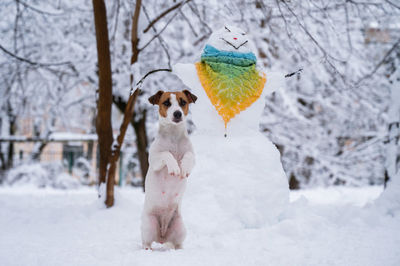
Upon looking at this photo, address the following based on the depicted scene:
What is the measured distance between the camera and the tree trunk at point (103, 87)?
3896 millimetres

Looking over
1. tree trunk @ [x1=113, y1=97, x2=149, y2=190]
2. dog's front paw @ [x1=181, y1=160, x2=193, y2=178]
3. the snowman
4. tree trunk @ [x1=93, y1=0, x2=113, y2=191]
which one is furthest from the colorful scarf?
tree trunk @ [x1=113, y1=97, x2=149, y2=190]

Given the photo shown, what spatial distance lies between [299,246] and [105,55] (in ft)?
9.55

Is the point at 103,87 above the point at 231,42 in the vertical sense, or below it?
below

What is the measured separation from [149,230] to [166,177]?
389 millimetres

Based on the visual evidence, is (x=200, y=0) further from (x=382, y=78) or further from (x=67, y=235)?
(x=382, y=78)

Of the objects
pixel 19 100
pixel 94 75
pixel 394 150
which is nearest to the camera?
pixel 394 150

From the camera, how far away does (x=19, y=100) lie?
9.12m

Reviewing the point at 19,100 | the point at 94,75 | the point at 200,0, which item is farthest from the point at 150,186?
the point at 19,100

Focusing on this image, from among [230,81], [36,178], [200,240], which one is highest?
[230,81]

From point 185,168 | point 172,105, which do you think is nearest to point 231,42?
point 172,105

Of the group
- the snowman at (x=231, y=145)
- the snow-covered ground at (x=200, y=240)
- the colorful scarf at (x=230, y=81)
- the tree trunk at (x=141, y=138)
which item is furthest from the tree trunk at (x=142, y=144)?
the colorful scarf at (x=230, y=81)

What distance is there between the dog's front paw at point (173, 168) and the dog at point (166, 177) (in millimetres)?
63

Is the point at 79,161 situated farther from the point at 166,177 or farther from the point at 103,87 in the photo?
the point at 166,177

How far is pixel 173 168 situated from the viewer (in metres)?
2.21
